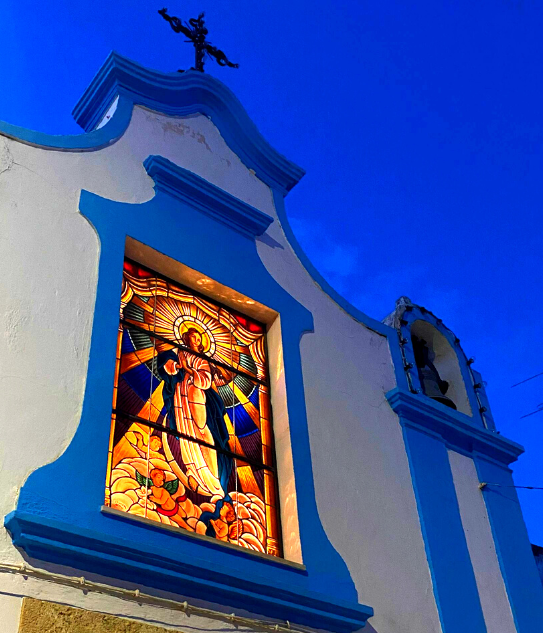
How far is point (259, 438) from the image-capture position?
6.47m

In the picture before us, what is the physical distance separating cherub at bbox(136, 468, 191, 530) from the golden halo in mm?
1285

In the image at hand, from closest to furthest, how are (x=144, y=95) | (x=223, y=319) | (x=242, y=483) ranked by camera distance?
(x=242, y=483) → (x=223, y=319) → (x=144, y=95)

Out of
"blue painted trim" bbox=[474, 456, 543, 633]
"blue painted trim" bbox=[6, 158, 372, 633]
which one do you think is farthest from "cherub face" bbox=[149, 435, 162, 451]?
"blue painted trim" bbox=[474, 456, 543, 633]

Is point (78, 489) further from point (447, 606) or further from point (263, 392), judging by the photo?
point (447, 606)

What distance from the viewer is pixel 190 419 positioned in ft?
19.9

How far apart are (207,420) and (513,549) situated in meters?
3.25

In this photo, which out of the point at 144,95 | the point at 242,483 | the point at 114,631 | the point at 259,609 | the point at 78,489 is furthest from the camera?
the point at 144,95

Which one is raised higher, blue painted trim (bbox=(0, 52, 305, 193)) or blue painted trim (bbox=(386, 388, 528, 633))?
blue painted trim (bbox=(0, 52, 305, 193))

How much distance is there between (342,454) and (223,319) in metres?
1.44

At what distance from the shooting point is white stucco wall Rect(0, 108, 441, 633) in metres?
4.98

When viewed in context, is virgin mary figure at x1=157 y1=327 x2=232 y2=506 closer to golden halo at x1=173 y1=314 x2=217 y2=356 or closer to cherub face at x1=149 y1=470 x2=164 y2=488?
golden halo at x1=173 y1=314 x2=217 y2=356

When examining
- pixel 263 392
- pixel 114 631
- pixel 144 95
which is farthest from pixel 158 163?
pixel 114 631

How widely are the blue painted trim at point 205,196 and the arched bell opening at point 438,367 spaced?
239cm

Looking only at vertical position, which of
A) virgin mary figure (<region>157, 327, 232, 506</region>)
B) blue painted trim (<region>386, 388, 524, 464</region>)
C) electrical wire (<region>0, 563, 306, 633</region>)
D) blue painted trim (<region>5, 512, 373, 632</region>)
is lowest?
electrical wire (<region>0, 563, 306, 633</region>)
